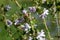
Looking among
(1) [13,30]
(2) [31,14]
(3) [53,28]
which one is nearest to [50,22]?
(3) [53,28]

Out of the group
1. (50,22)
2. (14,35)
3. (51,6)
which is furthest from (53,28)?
(14,35)

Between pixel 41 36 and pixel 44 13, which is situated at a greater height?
pixel 44 13

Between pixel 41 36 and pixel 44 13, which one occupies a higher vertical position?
pixel 44 13

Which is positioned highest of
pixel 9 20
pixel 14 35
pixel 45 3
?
pixel 45 3

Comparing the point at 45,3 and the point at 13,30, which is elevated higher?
the point at 45,3

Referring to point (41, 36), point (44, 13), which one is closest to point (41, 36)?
point (41, 36)

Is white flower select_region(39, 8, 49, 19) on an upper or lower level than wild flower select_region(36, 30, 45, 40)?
upper

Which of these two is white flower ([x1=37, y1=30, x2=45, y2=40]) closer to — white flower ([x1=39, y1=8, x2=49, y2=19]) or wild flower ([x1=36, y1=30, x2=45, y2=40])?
wild flower ([x1=36, y1=30, x2=45, y2=40])

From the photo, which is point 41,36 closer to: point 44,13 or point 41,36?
point 41,36

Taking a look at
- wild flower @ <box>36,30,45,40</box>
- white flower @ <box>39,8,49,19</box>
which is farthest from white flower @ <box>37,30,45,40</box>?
white flower @ <box>39,8,49,19</box>

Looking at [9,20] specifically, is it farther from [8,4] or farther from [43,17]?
[43,17]

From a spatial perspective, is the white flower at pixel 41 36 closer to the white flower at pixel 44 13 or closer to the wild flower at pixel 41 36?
the wild flower at pixel 41 36
